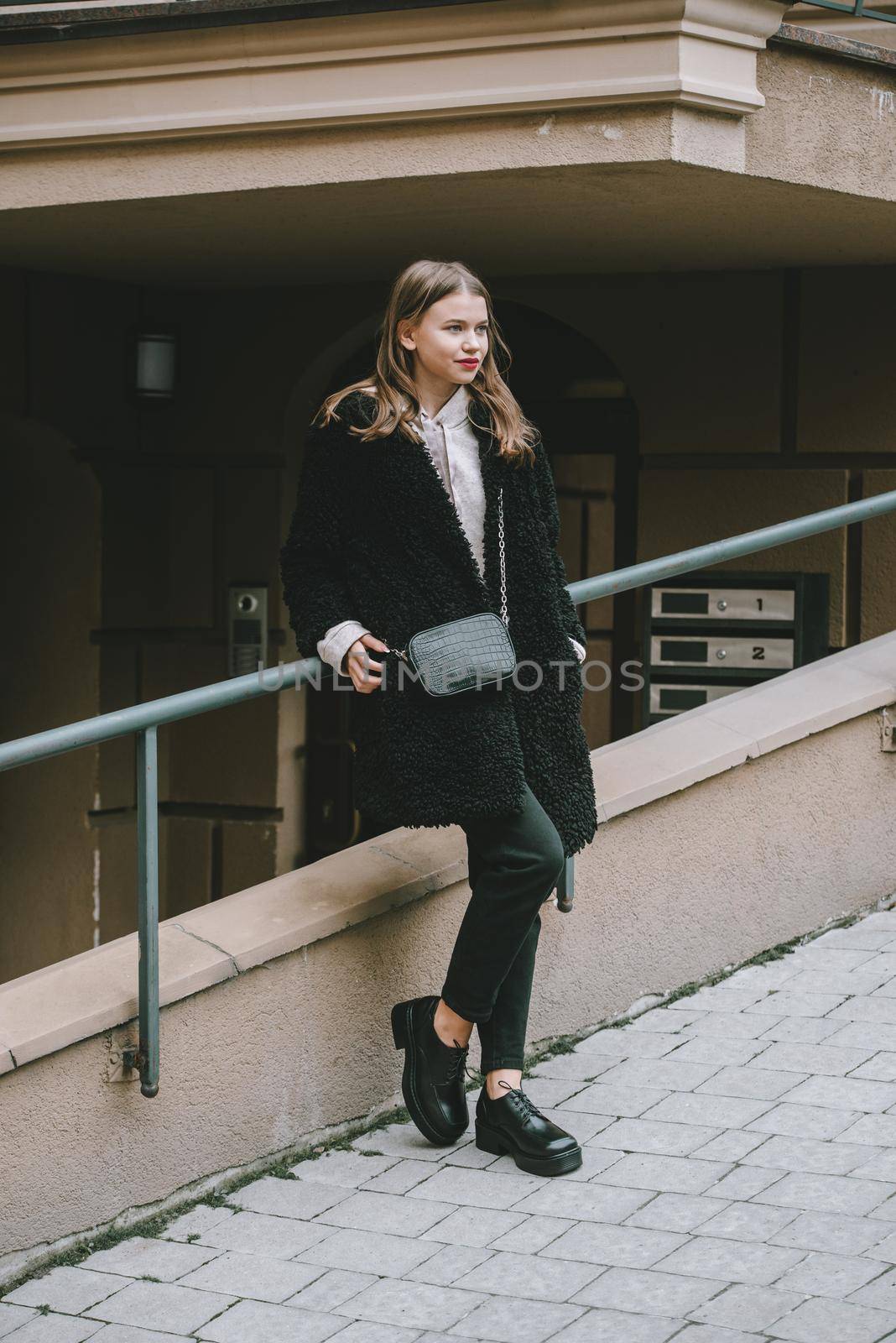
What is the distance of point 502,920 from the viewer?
3.39 m

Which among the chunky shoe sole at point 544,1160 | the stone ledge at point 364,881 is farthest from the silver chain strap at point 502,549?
the chunky shoe sole at point 544,1160

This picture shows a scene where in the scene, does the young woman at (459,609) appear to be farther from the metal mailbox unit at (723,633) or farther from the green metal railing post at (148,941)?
the metal mailbox unit at (723,633)

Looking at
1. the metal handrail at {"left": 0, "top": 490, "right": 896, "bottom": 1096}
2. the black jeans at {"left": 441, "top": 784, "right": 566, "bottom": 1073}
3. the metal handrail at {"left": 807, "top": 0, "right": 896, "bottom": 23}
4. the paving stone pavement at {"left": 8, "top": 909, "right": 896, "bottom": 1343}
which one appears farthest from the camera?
the metal handrail at {"left": 807, "top": 0, "right": 896, "bottom": 23}

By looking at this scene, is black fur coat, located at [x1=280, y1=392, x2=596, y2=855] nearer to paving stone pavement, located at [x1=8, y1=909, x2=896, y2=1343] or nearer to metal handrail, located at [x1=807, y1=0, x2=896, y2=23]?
paving stone pavement, located at [x1=8, y1=909, x2=896, y2=1343]

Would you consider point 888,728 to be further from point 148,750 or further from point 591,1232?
point 148,750

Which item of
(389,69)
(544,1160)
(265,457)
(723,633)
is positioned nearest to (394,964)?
(544,1160)

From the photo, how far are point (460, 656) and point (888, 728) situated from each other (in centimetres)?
216

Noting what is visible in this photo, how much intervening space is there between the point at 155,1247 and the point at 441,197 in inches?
121

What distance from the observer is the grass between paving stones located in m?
3.23

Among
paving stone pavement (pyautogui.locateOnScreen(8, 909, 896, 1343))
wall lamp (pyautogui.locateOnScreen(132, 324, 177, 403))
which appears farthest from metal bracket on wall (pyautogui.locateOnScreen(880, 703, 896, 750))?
wall lamp (pyautogui.locateOnScreen(132, 324, 177, 403))

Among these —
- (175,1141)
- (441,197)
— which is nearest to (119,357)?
(441,197)

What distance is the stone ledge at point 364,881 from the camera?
330 cm

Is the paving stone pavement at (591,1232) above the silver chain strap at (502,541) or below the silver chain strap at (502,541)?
below

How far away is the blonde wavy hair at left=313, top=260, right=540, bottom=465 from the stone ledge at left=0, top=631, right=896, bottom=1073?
1.00 metres
